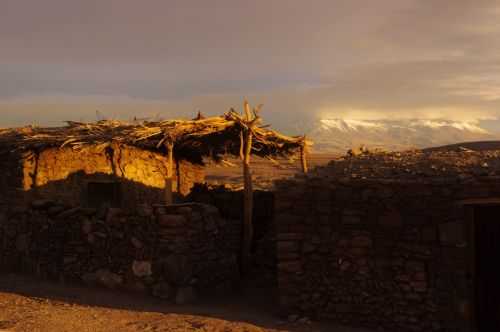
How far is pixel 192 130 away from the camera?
9828 mm

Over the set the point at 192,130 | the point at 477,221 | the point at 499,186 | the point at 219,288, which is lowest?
the point at 219,288

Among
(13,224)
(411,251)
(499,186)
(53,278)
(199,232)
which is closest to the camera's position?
(499,186)

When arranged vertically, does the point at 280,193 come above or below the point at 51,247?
above

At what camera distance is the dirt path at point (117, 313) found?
623cm

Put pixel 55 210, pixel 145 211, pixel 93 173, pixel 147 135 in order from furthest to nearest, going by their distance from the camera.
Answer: pixel 93 173, pixel 147 135, pixel 55 210, pixel 145 211

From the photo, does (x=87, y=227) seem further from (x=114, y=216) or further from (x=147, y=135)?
(x=147, y=135)

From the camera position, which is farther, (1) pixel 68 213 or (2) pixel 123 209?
(1) pixel 68 213

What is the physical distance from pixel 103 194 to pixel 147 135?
2.64m

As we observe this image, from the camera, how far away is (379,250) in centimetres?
661

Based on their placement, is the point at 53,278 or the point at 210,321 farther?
the point at 53,278

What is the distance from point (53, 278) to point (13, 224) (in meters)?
1.42

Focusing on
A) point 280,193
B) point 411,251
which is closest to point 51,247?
point 280,193

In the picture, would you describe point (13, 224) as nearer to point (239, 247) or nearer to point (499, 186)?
point (239, 247)

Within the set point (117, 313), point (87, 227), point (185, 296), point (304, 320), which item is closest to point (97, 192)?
point (87, 227)
